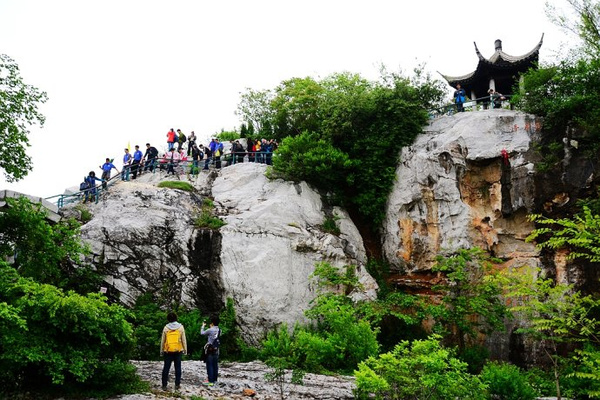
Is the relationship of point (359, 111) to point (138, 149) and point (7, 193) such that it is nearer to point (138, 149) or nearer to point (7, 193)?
point (138, 149)

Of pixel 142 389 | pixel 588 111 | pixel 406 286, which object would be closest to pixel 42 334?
pixel 142 389

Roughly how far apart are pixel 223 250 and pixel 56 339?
8.92 m

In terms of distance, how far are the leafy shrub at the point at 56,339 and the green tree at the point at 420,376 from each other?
4.81m

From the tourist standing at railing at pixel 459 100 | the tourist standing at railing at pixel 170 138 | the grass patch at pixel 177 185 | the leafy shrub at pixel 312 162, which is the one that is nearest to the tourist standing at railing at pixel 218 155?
the grass patch at pixel 177 185

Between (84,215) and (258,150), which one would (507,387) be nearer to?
(84,215)

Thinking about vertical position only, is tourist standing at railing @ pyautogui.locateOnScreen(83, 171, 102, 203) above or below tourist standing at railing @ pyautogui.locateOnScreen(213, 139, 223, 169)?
below

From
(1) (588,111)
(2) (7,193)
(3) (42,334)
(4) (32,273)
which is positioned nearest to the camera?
(3) (42,334)

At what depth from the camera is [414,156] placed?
21.5 m

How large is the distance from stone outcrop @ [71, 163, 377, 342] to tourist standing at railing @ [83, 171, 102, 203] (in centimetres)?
107

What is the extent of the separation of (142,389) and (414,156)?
14552 millimetres

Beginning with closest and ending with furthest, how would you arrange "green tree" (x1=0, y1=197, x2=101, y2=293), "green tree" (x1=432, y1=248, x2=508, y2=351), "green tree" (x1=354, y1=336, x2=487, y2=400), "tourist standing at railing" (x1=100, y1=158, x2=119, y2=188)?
Result: "green tree" (x1=354, y1=336, x2=487, y2=400) → "green tree" (x1=0, y1=197, x2=101, y2=293) → "green tree" (x1=432, y1=248, x2=508, y2=351) → "tourist standing at railing" (x1=100, y1=158, x2=119, y2=188)

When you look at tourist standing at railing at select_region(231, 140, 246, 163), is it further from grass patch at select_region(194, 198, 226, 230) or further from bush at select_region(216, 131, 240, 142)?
bush at select_region(216, 131, 240, 142)

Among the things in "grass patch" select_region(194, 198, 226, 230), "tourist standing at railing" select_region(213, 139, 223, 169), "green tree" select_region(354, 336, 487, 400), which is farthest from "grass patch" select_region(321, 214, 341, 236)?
"green tree" select_region(354, 336, 487, 400)

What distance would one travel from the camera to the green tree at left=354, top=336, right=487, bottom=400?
909cm
